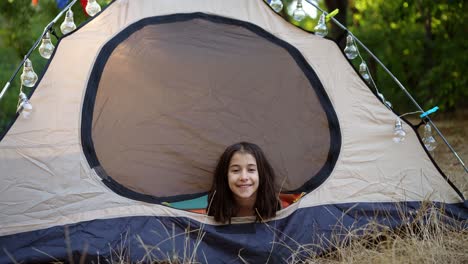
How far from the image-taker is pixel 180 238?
2.31m

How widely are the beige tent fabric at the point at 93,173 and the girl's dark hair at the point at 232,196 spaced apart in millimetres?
67

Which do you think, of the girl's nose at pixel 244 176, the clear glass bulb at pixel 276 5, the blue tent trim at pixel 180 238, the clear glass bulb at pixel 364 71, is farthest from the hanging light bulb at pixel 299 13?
the blue tent trim at pixel 180 238

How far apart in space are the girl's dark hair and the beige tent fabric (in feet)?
0.22

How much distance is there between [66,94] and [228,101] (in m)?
0.83

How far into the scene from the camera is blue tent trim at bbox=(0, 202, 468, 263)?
221 centimetres

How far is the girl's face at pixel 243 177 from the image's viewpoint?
98.3 inches

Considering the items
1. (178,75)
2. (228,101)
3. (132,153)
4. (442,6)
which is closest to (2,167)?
(132,153)

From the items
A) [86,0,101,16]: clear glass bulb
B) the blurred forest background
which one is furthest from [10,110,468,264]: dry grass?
the blurred forest background

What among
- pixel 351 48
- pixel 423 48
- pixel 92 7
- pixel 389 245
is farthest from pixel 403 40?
pixel 92 7

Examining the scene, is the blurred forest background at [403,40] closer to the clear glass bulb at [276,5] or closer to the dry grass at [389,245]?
the clear glass bulb at [276,5]

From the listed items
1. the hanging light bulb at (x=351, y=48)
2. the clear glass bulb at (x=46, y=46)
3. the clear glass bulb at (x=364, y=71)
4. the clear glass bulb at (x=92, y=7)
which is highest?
the clear glass bulb at (x=92, y=7)

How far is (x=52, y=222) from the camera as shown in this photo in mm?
2330

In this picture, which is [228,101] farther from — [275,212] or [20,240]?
[20,240]

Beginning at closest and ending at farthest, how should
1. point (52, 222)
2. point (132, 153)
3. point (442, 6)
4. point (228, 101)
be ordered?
point (52, 222) → point (132, 153) → point (228, 101) → point (442, 6)
